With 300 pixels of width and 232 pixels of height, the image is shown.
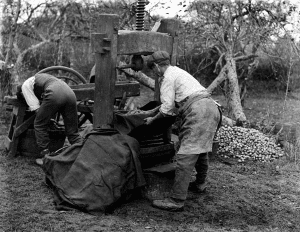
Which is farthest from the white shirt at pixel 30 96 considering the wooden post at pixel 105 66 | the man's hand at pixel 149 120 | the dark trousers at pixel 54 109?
the man's hand at pixel 149 120

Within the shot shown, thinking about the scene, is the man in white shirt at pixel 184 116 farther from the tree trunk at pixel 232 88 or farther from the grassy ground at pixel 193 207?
A: the tree trunk at pixel 232 88

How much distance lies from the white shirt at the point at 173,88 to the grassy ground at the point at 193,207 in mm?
1160

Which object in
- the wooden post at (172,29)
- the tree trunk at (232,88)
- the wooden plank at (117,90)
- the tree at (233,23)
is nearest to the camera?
the wooden post at (172,29)

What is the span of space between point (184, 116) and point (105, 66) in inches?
41.5

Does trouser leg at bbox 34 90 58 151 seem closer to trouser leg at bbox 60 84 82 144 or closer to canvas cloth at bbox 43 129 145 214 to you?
trouser leg at bbox 60 84 82 144

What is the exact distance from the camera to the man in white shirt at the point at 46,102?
6043 mm

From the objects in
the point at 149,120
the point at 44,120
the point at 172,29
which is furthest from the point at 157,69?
the point at 44,120

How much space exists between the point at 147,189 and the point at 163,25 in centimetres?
212

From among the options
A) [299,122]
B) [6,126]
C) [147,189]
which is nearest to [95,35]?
[147,189]

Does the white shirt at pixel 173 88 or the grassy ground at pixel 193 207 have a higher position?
the white shirt at pixel 173 88

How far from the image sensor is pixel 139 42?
→ 211 inches

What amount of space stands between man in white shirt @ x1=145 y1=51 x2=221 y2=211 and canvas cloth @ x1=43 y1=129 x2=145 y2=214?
398mm

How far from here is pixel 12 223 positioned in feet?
14.7

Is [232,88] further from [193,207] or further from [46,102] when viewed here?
[193,207]
